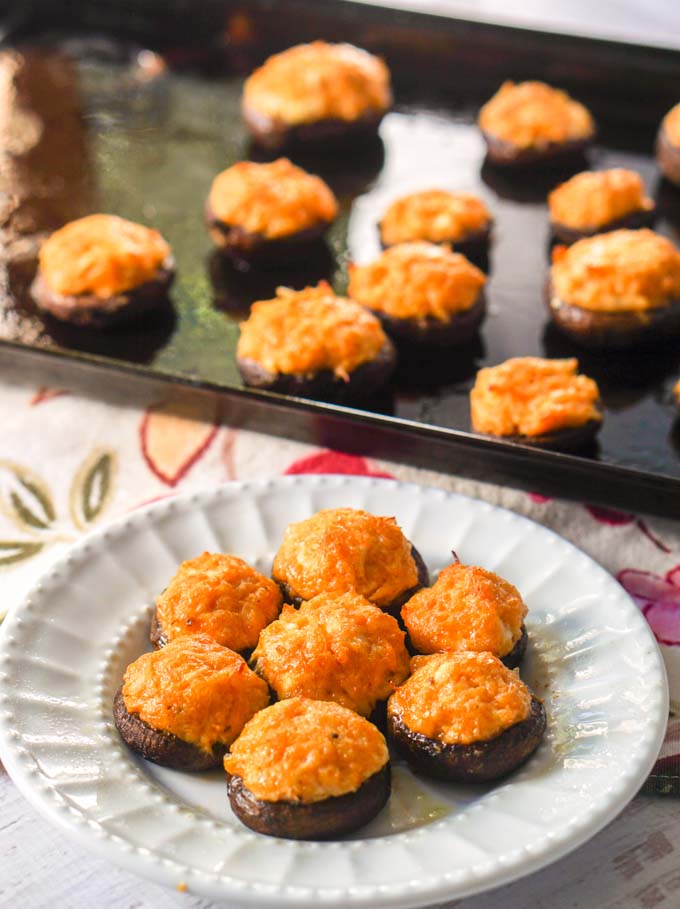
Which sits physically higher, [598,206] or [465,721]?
[598,206]

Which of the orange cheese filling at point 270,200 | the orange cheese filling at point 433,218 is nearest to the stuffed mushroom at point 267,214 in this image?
the orange cheese filling at point 270,200

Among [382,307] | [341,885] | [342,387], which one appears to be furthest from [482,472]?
[341,885]

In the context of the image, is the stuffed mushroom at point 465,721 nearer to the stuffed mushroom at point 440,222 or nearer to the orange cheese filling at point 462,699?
the orange cheese filling at point 462,699

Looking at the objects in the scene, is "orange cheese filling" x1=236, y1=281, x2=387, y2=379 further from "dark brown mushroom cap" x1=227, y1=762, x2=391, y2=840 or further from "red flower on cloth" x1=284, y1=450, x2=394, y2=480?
"dark brown mushroom cap" x1=227, y1=762, x2=391, y2=840

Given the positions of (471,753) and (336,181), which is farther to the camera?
(336,181)

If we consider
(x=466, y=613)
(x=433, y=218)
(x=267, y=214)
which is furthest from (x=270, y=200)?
(x=466, y=613)

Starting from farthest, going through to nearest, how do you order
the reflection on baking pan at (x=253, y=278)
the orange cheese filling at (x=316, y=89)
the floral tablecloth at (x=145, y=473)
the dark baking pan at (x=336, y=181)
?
the orange cheese filling at (x=316, y=89) < the reflection on baking pan at (x=253, y=278) < the dark baking pan at (x=336, y=181) < the floral tablecloth at (x=145, y=473)

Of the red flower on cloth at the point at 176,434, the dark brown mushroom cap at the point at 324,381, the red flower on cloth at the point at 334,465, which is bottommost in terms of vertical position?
the red flower on cloth at the point at 176,434

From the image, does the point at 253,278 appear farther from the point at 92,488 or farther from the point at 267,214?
the point at 92,488
